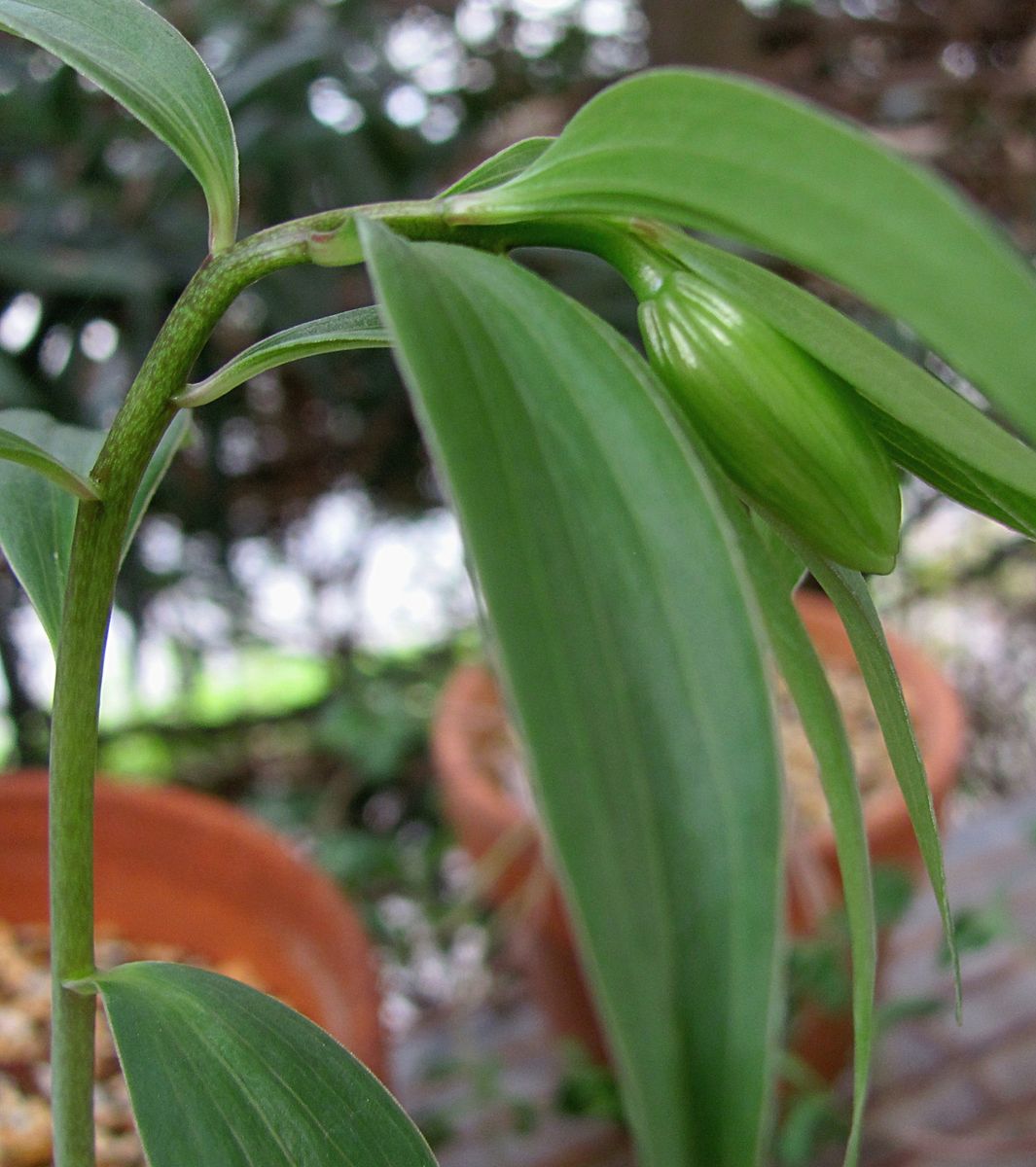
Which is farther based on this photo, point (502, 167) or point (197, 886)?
point (197, 886)

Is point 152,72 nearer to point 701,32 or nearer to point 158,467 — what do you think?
point 158,467

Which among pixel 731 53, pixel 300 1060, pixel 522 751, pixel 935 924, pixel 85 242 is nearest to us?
pixel 522 751

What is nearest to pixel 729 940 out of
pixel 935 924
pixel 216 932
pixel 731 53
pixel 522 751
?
pixel 522 751

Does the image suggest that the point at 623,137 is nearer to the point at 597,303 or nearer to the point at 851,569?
the point at 851,569

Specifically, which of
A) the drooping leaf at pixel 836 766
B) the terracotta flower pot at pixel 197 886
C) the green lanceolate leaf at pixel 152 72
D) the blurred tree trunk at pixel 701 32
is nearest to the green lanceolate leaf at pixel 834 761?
the drooping leaf at pixel 836 766

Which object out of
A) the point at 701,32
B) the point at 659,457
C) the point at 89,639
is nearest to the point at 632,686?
the point at 659,457

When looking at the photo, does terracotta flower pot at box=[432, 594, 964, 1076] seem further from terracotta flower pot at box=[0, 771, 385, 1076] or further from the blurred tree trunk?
the blurred tree trunk

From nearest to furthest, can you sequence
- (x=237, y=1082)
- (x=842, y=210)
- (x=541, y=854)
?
(x=842, y=210) < (x=237, y=1082) < (x=541, y=854)

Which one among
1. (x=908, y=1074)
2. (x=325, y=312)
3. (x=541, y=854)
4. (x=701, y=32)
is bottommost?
(x=908, y=1074)
